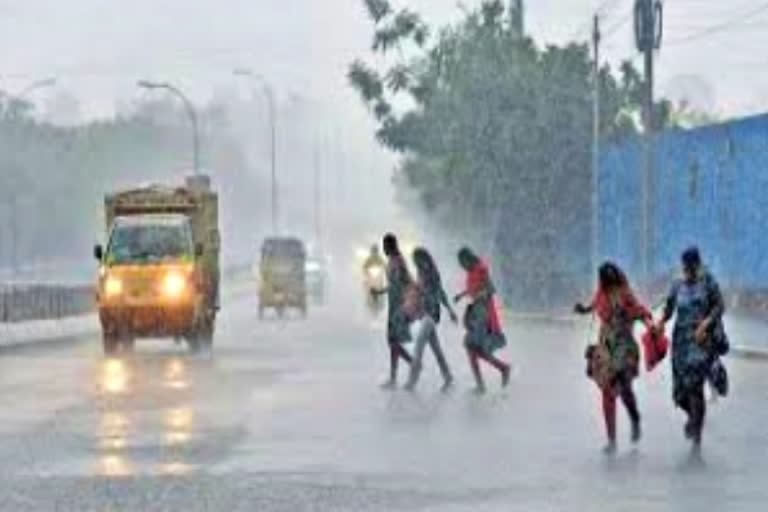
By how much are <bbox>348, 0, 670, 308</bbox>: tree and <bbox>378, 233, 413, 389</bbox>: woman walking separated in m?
36.5

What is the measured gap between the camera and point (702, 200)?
5253cm

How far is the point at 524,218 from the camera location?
65812 millimetres

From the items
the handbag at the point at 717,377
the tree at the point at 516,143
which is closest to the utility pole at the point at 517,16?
the tree at the point at 516,143

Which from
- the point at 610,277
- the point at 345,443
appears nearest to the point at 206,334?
the point at 345,443

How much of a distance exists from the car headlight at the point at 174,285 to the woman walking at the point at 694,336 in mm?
19444

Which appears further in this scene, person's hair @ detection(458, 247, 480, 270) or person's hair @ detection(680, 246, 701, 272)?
person's hair @ detection(458, 247, 480, 270)

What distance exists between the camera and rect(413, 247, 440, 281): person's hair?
26.4 meters

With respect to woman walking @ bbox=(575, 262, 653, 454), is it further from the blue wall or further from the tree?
the tree

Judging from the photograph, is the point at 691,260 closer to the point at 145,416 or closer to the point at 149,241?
the point at 145,416

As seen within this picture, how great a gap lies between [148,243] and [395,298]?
11340 mm

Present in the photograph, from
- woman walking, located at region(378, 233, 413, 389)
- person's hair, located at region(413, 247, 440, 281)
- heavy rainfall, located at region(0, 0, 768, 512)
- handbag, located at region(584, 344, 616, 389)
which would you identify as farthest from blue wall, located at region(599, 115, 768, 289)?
handbag, located at region(584, 344, 616, 389)

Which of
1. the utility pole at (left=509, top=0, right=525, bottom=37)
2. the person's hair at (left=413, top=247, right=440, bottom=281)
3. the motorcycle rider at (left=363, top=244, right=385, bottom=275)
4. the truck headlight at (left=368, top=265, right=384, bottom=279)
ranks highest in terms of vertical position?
the utility pole at (left=509, top=0, right=525, bottom=37)

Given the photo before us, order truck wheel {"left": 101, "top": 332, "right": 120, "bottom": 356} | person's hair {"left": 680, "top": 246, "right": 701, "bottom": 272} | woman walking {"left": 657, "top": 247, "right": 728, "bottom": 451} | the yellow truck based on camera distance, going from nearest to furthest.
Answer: person's hair {"left": 680, "top": 246, "right": 701, "bottom": 272}
woman walking {"left": 657, "top": 247, "right": 728, "bottom": 451}
the yellow truck
truck wheel {"left": 101, "top": 332, "right": 120, "bottom": 356}

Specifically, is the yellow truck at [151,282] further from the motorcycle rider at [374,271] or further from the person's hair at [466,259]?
the motorcycle rider at [374,271]
